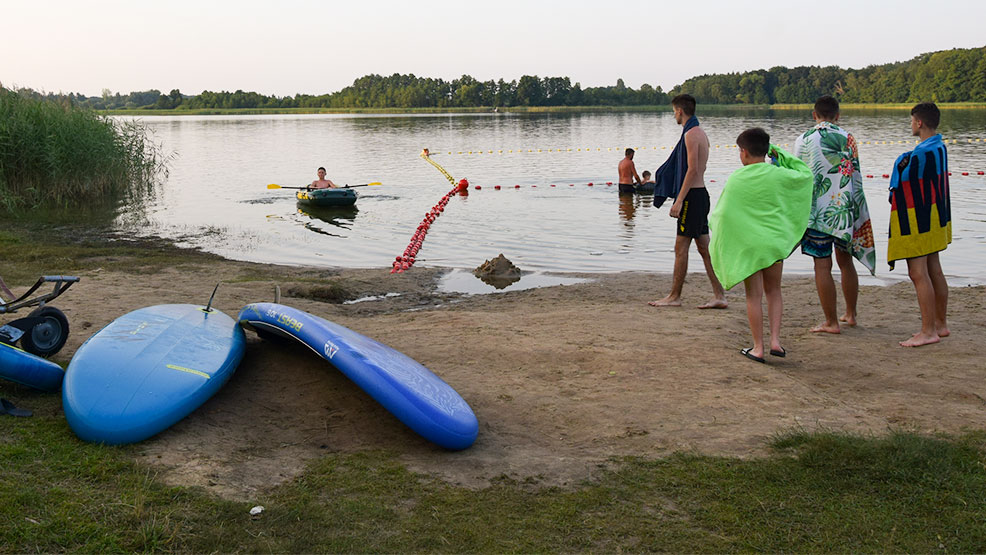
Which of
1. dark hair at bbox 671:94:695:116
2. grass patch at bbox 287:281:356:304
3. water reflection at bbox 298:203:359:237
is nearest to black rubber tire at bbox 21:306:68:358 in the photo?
grass patch at bbox 287:281:356:304

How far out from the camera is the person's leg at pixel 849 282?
6621mm

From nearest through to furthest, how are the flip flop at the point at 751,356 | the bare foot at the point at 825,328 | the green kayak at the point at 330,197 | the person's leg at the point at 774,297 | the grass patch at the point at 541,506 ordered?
→ the grass patch at the point at 541,506 → the flip flop at the point at 751,356 → the person's leg at the point at 774,297 → the bare foot at the point at 825,328 → the green kayak at the point at 330,197

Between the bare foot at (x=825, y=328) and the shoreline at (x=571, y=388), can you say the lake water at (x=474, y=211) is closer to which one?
the bare foot at (x=825, y=328)

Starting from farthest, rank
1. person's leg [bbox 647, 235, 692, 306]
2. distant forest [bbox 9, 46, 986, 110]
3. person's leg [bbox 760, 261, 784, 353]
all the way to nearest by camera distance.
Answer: distant forest [bbox 9, 46, 986, 110] → person's leg [bbox 647, 235, 692, 306] → person's leg [bbox 760, 261, 784, 353]

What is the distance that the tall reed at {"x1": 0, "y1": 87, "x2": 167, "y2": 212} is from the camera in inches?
679

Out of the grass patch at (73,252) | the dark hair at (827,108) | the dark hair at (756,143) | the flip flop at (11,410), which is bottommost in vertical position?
the flip flop at (11,410)

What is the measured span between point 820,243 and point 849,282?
0.57 meters

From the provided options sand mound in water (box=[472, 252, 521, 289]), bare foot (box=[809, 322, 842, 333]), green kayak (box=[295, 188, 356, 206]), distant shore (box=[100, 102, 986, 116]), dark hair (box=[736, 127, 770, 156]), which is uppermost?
distant shore (box=[100, 102, 986, 116])

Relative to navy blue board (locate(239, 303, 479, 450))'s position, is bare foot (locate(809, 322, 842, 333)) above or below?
below

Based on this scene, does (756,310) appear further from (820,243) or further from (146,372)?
(146,372)

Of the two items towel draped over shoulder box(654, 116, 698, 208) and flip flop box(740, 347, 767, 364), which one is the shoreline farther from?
towel draped over shoulder box(654, 116, 698, 208)

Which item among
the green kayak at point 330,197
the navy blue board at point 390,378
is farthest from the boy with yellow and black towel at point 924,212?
the green kayak at point 330,197

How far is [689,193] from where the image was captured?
7660mm

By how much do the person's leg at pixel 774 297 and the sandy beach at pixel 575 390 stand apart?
24cm
